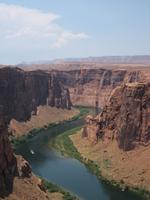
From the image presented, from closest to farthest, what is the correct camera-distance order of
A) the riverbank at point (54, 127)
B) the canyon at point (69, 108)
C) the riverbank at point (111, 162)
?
the canyon at point (69, 108)
the riverbank at point (54, 127)
the riverbank at point (111, 162)

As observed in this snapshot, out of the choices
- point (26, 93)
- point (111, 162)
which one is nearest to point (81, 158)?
point (111, 162)

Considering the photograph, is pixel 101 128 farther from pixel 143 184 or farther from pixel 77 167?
pixel 143 184

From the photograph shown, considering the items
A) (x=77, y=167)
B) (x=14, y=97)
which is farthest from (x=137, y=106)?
(x=14, y=97)

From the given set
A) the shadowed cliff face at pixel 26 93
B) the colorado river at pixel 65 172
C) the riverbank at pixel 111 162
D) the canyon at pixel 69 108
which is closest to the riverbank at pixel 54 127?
the colorado river at pixel 65 172

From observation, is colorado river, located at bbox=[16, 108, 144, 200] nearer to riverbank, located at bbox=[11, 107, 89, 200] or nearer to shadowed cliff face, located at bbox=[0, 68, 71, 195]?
riverbank, located at bbox=[11, 107, 89, 200]

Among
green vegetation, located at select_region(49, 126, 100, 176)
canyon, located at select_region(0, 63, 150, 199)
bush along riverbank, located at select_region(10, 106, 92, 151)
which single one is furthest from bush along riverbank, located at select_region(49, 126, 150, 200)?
bush along riverbank, located at select_region(10, 106, 92, 151)

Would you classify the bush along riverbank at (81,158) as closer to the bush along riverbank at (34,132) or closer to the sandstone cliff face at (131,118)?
the bush along riverbank at (34,132)
